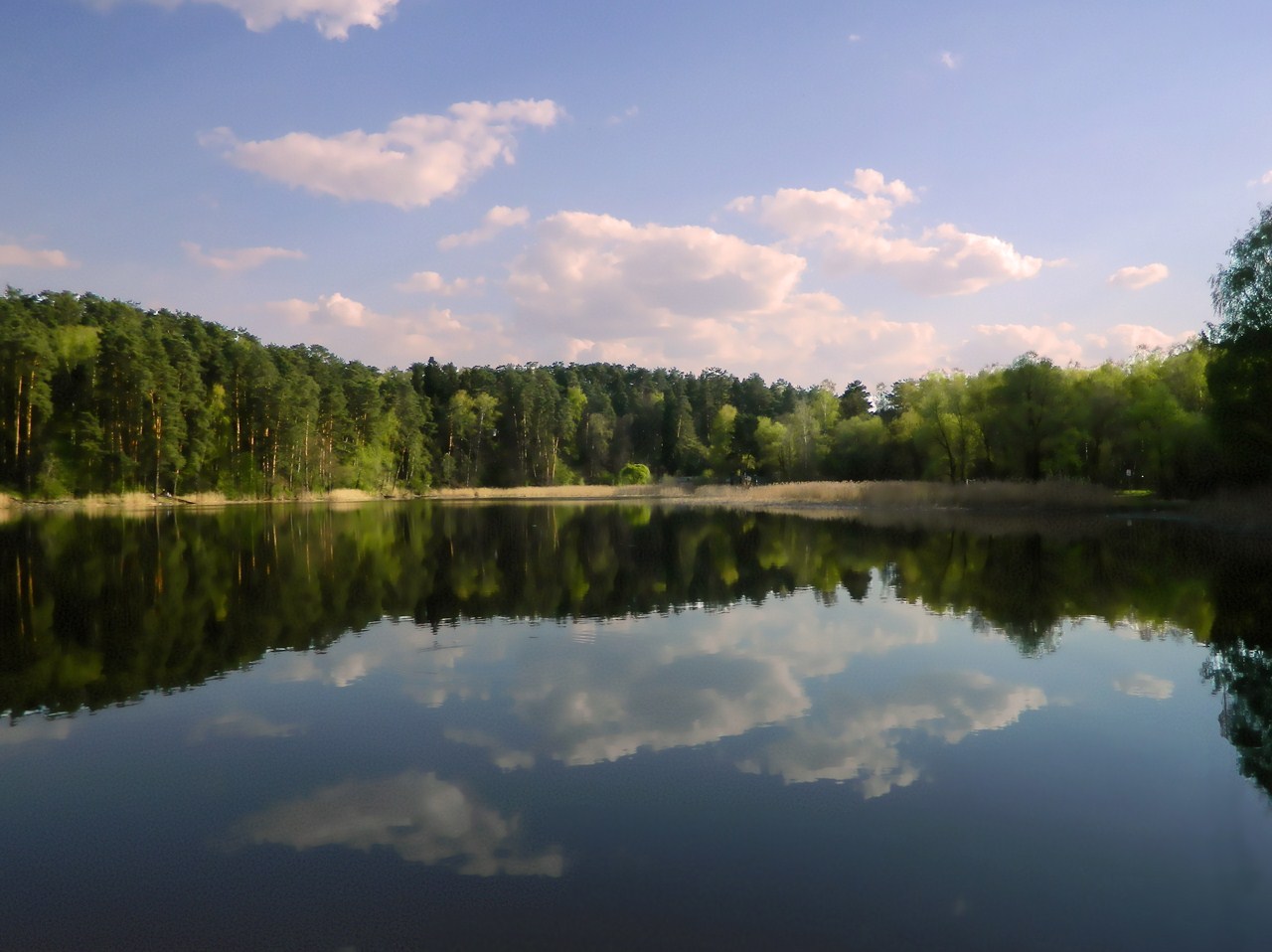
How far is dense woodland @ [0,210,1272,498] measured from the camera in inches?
1877

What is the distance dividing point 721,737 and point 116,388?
2775 inches

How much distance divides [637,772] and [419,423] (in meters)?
101

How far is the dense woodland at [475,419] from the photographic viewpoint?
47.7 metres

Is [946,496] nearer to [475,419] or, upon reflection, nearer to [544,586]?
[544,586]

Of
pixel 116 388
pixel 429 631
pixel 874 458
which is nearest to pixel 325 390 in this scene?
pixel 116 388

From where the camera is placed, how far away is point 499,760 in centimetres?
788

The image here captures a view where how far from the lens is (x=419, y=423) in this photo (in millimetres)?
104625

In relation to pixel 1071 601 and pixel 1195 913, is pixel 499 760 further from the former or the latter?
pixel 1071 601

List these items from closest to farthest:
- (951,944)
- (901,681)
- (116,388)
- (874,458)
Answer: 1. (951,944)
2. (901,681)
3. (116,388)
4. (874,458)

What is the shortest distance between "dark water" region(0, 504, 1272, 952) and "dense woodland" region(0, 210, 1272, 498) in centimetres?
3266

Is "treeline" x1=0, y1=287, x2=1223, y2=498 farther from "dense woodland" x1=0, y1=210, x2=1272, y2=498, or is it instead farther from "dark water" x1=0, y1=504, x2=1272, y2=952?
"dark water" x1=0, y1=504, x2=1272, y2=952

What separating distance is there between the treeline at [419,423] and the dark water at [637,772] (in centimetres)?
3859

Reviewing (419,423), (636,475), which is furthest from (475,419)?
(636,475)

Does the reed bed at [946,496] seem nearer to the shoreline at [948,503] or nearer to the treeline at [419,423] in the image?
the shoreline at [948,503]
